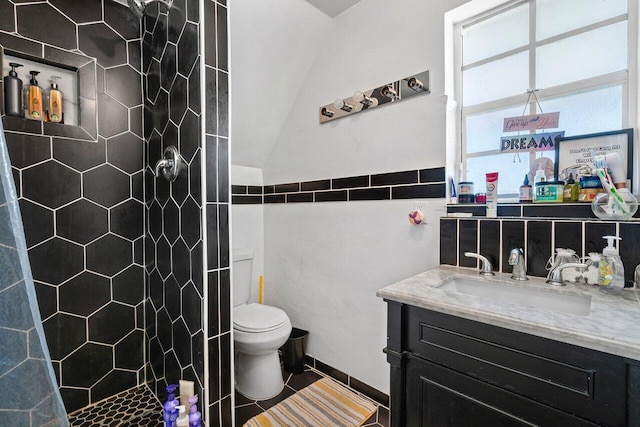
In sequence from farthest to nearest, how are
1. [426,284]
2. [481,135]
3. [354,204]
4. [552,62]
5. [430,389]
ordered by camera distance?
[354,204] < [481,135] < [552,62] < [426,284] < [430,389]

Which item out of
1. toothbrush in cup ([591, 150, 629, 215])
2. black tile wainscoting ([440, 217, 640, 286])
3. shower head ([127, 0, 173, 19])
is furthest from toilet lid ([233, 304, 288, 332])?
shower head ([127, 0, 173, 19])

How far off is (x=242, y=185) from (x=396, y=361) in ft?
5.78

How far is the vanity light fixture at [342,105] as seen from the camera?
1.81 meters

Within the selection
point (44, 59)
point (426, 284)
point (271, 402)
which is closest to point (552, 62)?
point (426, 284)

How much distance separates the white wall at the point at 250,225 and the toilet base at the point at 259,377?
0.70m

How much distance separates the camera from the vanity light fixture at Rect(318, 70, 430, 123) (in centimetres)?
155

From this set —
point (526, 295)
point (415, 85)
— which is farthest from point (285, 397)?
point (415, 85)

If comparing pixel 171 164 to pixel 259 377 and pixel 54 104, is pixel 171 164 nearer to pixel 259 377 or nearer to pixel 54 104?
pixel 54 104

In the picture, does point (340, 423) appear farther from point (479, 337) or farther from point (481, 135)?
point (481, 135)

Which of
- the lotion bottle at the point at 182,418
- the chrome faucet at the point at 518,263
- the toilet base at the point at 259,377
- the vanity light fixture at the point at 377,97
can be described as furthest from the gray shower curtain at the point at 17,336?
the chrome faucet at the point at 518,263

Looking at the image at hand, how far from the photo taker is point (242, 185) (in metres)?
2.38

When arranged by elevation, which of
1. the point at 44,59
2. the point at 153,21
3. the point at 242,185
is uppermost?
the point at 153,21

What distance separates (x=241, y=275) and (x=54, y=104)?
140cm

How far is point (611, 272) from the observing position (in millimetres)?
986
